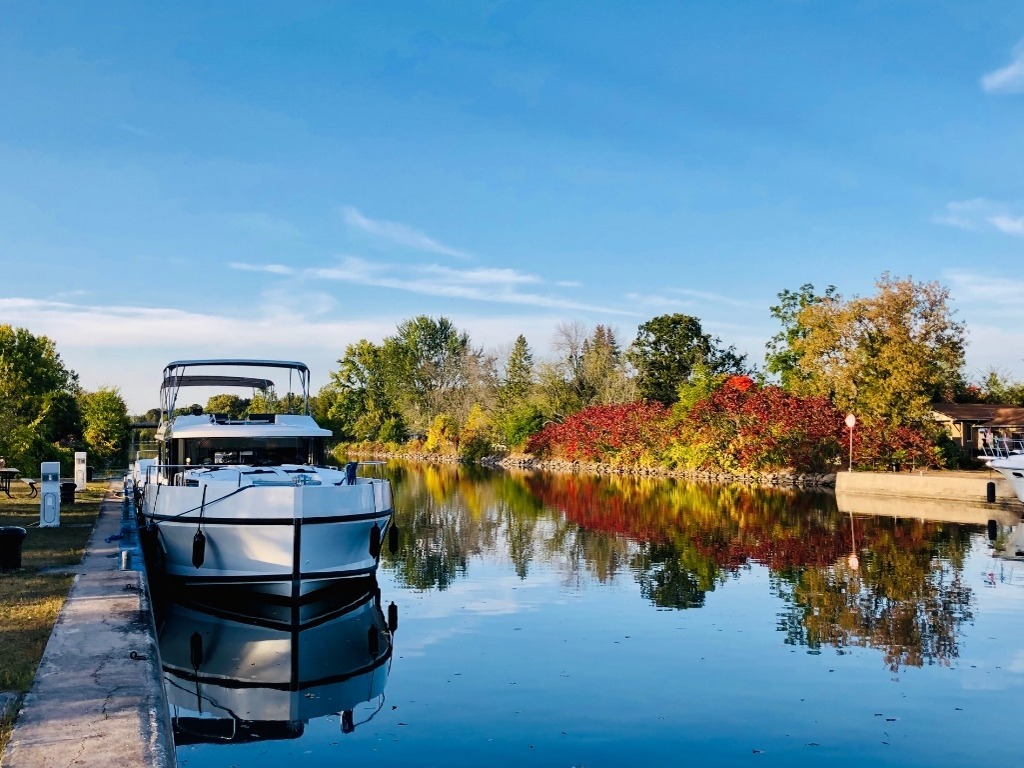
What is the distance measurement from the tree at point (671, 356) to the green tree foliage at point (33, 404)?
39.1m

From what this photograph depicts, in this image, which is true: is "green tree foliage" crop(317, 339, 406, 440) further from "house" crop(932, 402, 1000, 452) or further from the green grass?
the green grass

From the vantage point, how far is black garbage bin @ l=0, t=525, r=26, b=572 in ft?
45.8

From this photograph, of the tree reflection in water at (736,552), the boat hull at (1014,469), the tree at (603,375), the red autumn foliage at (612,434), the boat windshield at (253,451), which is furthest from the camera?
the tree at (603,375)

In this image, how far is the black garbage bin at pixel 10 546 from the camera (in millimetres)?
13961

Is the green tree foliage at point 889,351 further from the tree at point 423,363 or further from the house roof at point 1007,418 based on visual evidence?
the tree at point 423,363

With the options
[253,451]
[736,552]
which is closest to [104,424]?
[253,451]

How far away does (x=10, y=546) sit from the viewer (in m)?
14.0

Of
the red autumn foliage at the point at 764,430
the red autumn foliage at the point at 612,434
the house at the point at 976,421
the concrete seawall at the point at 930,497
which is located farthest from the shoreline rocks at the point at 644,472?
the house at the point at 976,421

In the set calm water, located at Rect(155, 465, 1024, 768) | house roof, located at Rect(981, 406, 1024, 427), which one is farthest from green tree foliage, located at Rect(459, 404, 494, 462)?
calm water, located at Rect(155, 465, 1024, 768)

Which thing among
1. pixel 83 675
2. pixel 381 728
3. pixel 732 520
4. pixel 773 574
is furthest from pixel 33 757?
pixel 732 520

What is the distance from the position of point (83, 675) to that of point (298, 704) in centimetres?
245

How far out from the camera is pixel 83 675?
8648 millimetres

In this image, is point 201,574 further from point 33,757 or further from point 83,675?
point 33,757

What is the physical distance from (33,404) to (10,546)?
127 feet
